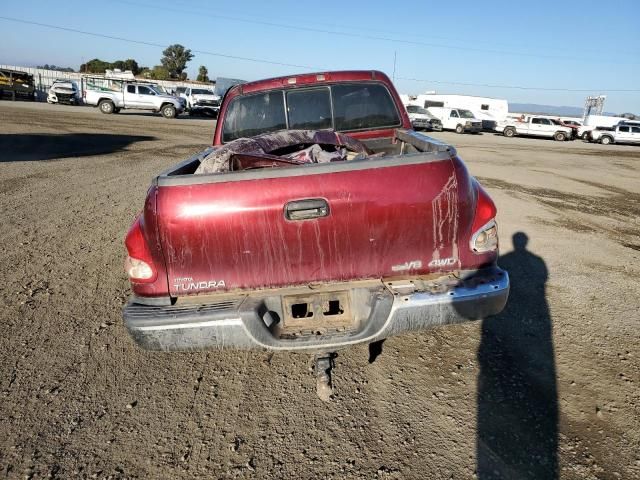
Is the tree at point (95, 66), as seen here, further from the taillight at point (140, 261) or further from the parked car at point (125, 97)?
the taillight at point (140, 261)

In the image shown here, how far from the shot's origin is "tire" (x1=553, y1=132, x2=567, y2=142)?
100ft

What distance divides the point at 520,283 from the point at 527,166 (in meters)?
11.1

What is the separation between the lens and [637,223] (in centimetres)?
655

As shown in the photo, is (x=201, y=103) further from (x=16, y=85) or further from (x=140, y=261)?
(x=140, y=261)

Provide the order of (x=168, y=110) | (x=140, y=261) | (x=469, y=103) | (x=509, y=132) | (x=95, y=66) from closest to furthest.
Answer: (x=140, y=261), (x=168, y=110), (x=509, y=132), (x=469, y=103), (x=95, y=66)

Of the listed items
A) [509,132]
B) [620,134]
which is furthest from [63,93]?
[620,134]

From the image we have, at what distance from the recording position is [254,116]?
401 centimetres

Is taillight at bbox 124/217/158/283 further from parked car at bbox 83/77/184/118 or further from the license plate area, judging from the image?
parked car at bbox 83/77/184/118

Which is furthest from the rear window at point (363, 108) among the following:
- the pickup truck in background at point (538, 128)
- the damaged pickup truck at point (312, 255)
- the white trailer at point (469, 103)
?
the white trailer at point (469, 103)

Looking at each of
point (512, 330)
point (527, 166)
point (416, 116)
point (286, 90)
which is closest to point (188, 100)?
point (416, 116)

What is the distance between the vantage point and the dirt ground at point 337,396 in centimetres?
206

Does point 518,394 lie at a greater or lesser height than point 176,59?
lesser

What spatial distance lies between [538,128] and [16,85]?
41669 millimetres

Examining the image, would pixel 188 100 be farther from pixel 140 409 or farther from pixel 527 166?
pixel 140 409
